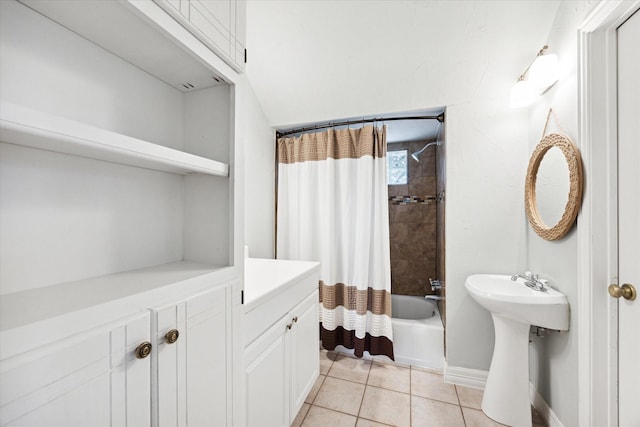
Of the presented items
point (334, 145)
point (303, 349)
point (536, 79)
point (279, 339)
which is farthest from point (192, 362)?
point (536, 79)

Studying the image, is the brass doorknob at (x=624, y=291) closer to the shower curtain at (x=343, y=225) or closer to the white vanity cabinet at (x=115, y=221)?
the shower curtain at (x=343, y=225)

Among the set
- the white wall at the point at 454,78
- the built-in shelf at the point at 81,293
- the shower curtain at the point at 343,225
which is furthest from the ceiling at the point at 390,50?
the built-in shelf at the point at 81,293

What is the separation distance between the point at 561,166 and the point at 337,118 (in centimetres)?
153

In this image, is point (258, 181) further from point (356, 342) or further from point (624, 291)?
point (624, 291)

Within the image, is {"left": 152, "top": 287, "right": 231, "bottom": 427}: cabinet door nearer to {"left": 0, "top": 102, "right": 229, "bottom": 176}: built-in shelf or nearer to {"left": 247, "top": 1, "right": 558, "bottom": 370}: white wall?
{"left": 0, "top": 102, "right": 229, "bottom": 176}: built-in shelf

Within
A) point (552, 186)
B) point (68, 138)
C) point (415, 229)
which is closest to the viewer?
point (68, 138)

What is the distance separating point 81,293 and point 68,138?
336mm

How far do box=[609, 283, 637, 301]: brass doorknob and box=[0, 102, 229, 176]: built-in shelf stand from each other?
5.39 feet

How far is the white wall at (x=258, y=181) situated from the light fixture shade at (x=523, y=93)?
1.83 m

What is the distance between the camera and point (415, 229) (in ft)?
9.91

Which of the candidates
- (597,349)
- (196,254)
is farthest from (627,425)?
(196,254)

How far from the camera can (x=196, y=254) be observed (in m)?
0.89

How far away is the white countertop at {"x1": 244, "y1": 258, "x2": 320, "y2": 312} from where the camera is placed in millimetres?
1006

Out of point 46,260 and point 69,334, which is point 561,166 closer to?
point 69,334
